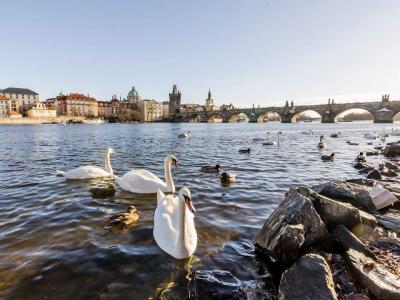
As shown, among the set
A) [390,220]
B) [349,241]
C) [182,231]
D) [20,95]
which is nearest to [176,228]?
[182,231]

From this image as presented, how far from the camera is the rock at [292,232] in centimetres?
469

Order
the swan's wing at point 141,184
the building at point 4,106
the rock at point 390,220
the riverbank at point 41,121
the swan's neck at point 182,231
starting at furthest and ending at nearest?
the building at point 4,106 → the riverbank at point 41,121 → the swan's wing at point 141,184 → the rock at point 390,220 → the swan's neck at point 182,231

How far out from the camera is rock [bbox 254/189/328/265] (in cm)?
469

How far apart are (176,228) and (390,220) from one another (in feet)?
16.2

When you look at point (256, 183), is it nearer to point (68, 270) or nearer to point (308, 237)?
point (308, 237)

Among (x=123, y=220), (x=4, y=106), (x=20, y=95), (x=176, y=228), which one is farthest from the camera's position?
(x=20, y=95)

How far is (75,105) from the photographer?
557ft

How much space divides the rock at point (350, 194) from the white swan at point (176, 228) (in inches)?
157

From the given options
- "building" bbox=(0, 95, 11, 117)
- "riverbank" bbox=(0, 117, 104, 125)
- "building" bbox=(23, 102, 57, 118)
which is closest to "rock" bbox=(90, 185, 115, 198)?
"riverbank" bbox=(0, 117, 104, 125)

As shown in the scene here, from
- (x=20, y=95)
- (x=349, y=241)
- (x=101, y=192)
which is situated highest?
(x=20, y=95)

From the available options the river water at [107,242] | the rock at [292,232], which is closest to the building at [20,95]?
the river water at [107,242]

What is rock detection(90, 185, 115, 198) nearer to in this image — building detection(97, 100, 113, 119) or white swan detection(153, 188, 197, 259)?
white swan detection(153, 188, 197, 259)

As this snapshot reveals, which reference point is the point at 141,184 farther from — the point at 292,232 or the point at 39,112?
the point at 39,112

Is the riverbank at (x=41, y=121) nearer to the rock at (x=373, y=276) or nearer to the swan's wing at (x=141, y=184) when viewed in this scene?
the swan's wing at (x=141, y=184)
